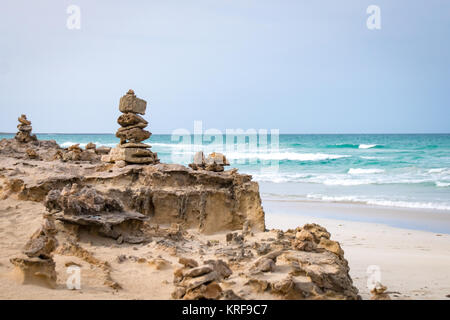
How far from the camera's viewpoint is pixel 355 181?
24.1m

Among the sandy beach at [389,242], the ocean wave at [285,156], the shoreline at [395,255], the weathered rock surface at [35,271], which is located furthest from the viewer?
the ocean wave at [285,156]

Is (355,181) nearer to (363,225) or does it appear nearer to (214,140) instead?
(363,225)

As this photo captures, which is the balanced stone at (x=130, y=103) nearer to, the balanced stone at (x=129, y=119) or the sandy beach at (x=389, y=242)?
the balanced stone at (x=129, y=119)

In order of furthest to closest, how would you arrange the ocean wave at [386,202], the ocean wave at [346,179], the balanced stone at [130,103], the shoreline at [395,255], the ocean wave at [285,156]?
the ocean wave at [285,156]
the ocean wave at [346,179]
the ocean wave at [386,202]
the balanced stone at [130,103]
the shoreline at [395,255]

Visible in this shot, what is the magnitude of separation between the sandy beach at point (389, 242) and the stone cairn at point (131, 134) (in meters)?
4.64

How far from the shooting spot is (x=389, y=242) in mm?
10680

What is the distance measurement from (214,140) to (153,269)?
216ft

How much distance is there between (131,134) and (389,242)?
6.66 metres

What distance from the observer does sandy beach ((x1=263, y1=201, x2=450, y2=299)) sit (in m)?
7.15

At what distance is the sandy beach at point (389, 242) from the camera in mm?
7152

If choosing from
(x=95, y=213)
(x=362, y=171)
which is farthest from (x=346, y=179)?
(x=95, y=213)

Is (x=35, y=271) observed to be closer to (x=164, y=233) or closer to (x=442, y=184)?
(x=164, y=233)

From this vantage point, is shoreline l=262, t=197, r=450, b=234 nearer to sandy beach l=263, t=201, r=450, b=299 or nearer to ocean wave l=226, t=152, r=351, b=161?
sandy beach l=263, t=201, r=450, b=299

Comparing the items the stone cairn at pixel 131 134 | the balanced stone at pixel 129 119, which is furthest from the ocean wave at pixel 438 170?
the balanced stone at pixel 129 119
